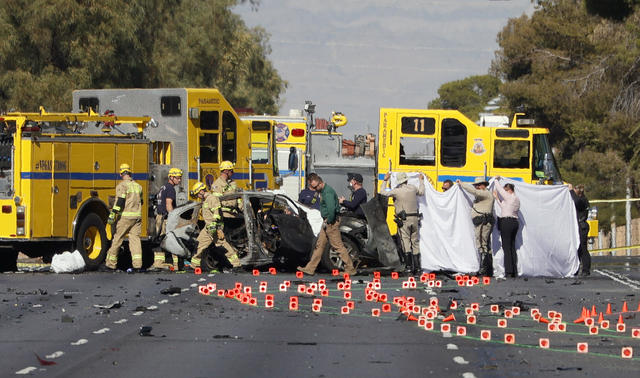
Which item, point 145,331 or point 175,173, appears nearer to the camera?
point 145,331

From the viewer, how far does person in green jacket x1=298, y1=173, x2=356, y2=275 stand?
21.0m

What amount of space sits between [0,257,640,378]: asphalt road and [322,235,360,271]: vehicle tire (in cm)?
132

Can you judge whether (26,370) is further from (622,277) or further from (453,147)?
(453,147)

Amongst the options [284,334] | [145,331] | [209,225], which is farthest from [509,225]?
[145,331]

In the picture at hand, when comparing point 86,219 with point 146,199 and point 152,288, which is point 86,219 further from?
point 152,288

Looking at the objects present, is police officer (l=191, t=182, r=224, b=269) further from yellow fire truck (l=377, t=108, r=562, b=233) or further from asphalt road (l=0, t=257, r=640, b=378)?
yellow fire truck (l=377, t=108, r=562, b=233)

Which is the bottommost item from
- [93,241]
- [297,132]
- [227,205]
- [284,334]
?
[284,334]

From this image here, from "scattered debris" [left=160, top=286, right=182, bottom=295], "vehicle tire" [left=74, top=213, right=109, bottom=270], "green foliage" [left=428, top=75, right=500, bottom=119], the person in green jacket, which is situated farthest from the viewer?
"green foliage" [left=428, top=75, right=500, bottom=119]

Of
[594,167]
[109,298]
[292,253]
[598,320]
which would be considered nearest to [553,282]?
[292,253]

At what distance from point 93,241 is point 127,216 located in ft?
3.49

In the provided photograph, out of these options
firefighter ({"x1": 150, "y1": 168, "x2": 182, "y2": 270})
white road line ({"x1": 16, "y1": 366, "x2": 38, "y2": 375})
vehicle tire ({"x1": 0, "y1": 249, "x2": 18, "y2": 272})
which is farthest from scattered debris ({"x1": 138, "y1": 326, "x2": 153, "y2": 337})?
vehicle tire ({"x1": 0, "y1": 249, "x2": 18, "y2": 272})

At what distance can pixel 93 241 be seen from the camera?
22.6 meters

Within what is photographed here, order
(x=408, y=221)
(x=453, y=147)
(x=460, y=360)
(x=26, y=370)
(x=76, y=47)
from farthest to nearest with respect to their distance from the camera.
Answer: (x=76, y=47) < (x=453, y=147) < (x=408, y=221) < (x=460, y=360) < (x=26, y=370)

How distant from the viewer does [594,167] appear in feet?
156
